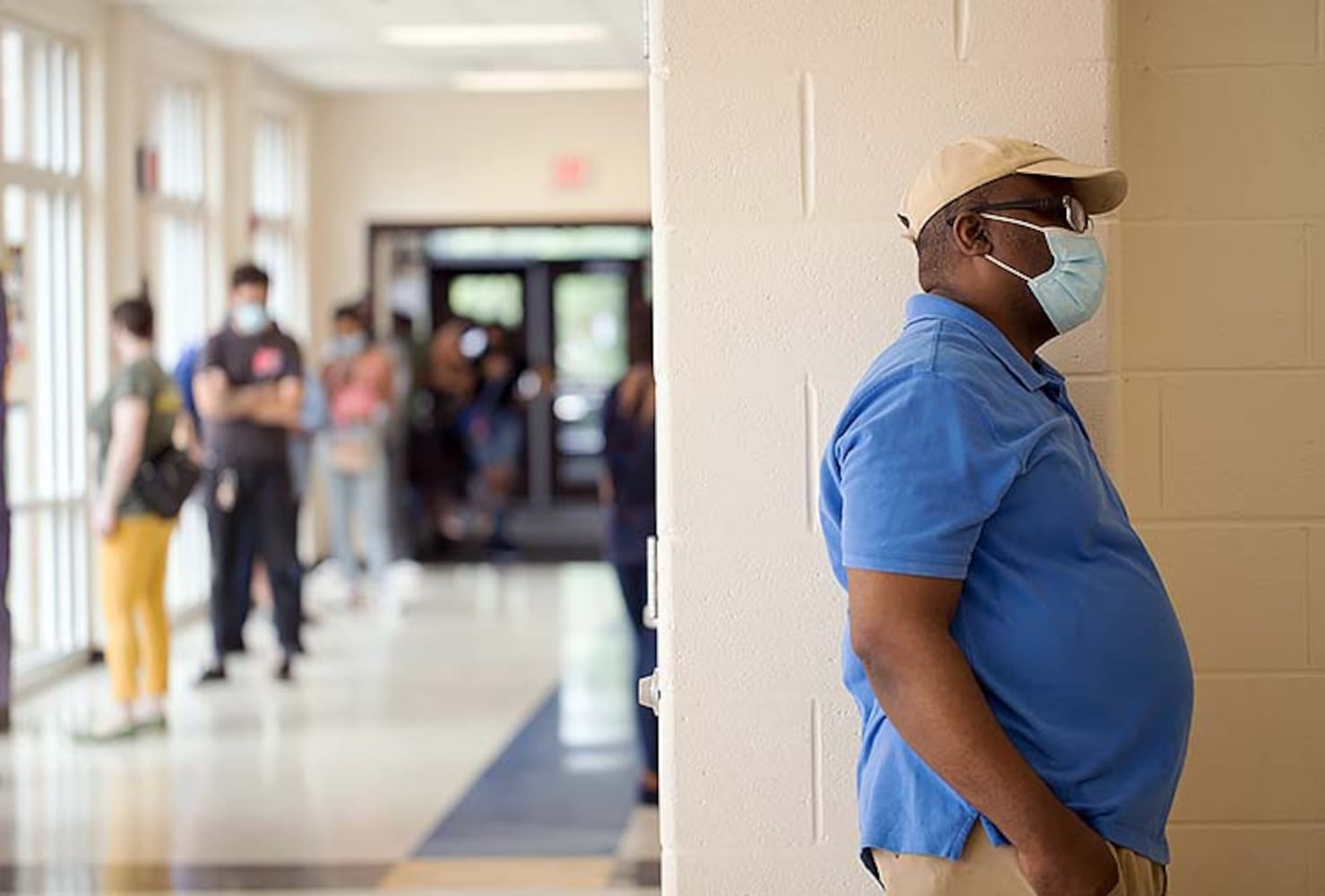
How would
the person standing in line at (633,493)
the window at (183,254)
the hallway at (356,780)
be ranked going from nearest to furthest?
the hallway at (356,780), the person standing in line at (633,493), the window at (183,254)

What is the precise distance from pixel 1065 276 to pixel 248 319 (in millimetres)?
7116

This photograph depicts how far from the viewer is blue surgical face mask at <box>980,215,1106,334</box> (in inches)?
98.7

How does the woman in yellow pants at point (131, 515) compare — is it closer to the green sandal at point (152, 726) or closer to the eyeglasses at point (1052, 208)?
the green sandal at point (152, 726)

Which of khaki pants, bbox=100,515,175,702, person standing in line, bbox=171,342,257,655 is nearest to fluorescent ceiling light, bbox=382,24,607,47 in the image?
person standing in line, bbox=171,342,257,655

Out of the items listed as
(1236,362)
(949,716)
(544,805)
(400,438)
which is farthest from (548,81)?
(949,716)

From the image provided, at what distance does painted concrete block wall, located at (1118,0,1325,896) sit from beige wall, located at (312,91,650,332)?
11.7m

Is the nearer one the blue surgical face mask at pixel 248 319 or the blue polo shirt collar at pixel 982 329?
the blue polo shirt collar at pixel 982 329

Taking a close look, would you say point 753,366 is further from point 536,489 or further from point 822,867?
point 536,489

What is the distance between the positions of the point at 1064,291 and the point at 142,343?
579cm

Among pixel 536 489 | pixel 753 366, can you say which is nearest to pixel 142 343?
pixel 753 366

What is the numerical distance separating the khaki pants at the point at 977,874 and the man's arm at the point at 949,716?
0.18 ft

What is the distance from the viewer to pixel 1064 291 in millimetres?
2510

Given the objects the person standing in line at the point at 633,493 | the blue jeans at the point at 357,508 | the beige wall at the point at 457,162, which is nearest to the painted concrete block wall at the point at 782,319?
the person standing in line at the point at 633,493

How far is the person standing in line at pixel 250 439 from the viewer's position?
363 inches
